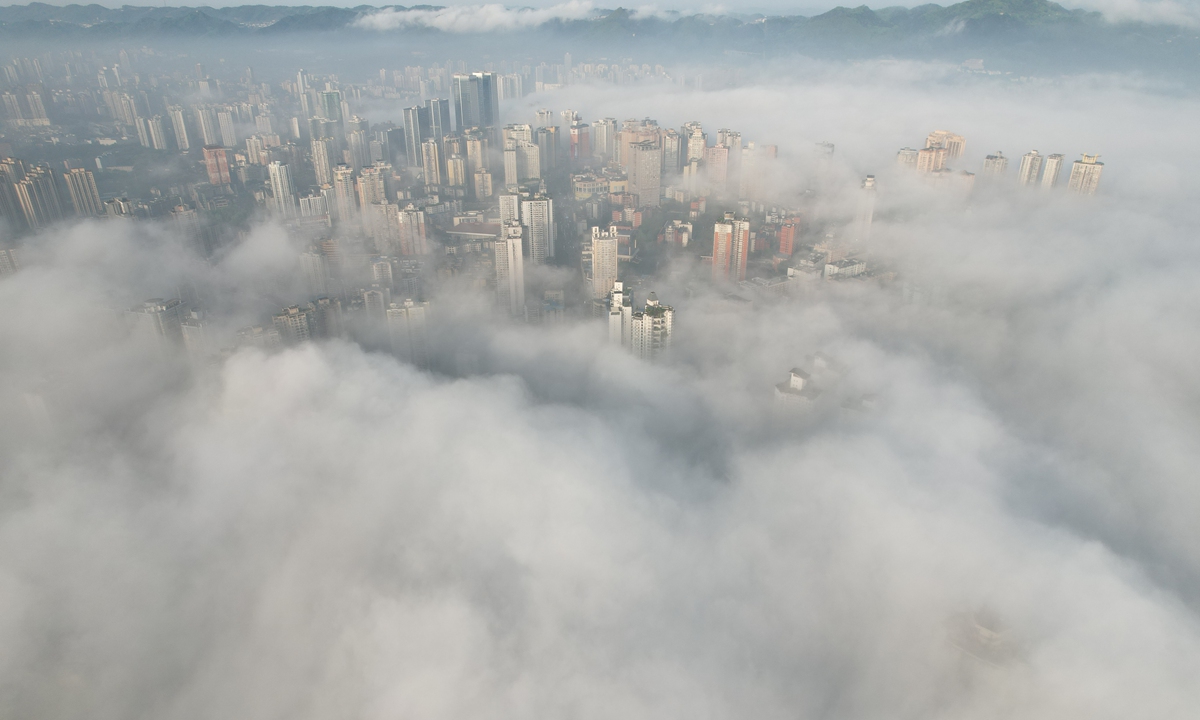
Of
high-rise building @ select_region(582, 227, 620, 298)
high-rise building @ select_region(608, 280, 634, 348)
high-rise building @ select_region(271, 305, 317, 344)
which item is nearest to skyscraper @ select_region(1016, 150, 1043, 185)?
high-rise building @ select_region(582, 227, 620, 298)

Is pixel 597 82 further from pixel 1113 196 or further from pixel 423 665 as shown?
pixel 423 665

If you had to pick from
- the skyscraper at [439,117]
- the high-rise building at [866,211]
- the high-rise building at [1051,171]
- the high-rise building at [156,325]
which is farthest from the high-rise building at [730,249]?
the skyscraper at [439,117]

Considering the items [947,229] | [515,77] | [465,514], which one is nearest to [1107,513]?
[465,514]

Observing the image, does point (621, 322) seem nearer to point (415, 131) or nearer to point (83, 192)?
point (83, 192)

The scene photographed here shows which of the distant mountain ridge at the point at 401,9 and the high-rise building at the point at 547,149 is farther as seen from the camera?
the high-rise building at the point at 547,149

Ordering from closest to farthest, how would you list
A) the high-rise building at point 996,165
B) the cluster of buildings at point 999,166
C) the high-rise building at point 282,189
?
1. the cluster of buildings at point 999,166
2. the high-rise building at point 282,189
3. the high-rise building at point 996,165

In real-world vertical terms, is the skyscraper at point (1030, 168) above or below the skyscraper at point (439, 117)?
below

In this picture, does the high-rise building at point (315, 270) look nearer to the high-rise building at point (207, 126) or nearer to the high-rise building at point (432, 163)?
the high-rise building at point (432, 163)
